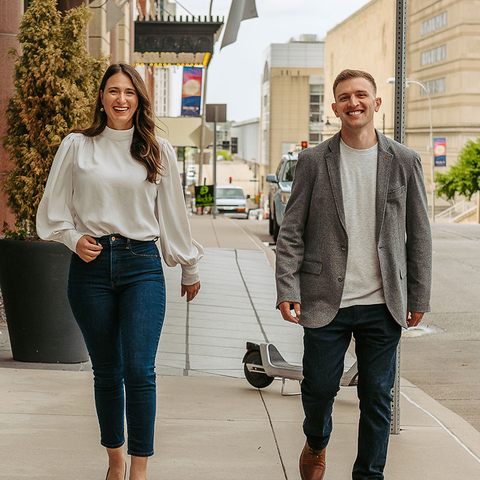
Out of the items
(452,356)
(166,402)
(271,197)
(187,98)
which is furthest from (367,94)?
(187,98)

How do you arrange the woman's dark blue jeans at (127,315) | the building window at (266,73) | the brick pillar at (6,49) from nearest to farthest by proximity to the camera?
the woman's dark blue jeans at (127,315) < the brick pillar at (6,49) < the building window at (266,73)

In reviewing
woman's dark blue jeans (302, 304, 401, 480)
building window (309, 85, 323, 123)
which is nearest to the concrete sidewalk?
woman's dark blue jeans (302, 304, 401, 480)

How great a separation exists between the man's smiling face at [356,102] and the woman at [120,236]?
0.79 meters

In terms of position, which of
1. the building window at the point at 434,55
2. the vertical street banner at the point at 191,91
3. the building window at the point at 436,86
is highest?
the building window at the point at 434,55

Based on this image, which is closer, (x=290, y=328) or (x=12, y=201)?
(x=12, y=201)

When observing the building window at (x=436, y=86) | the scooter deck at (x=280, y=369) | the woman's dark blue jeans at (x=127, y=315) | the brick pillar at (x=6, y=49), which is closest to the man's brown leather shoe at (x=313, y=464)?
the woman's dark blue jeans at (x=127, y=315)

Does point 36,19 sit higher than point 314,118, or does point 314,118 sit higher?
point 314,118

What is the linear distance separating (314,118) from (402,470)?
461 feet

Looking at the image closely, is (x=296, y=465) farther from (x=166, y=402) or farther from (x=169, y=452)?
(x=166, y=402)

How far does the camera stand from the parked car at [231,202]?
151 feet

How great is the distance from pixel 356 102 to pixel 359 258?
0.68 m

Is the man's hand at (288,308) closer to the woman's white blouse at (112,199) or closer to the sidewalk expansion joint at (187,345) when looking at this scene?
the woman's white blouse at (112,199)

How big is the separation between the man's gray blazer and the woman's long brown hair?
0.65 metres

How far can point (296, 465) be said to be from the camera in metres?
4.35
